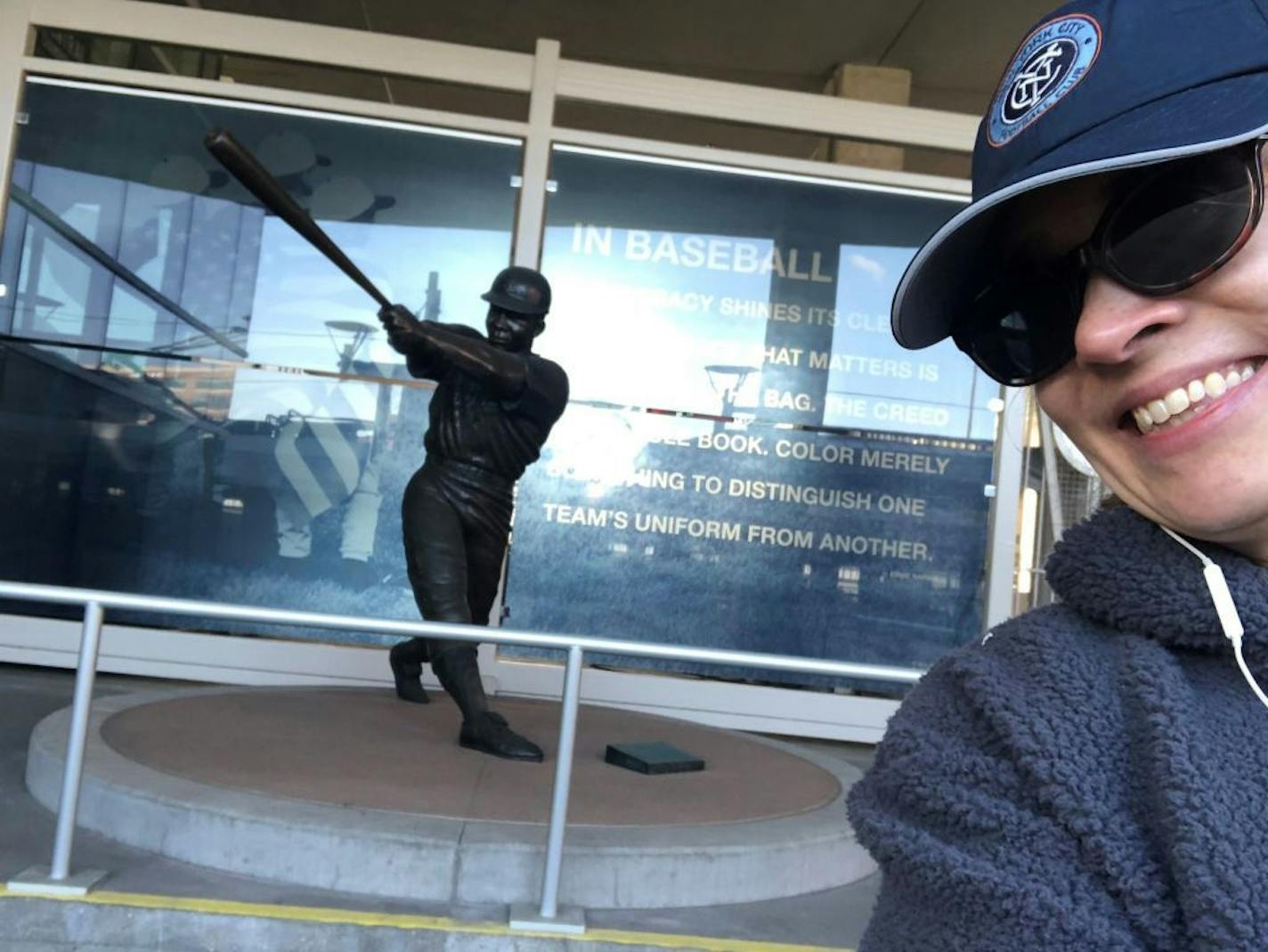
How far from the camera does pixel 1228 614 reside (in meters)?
0.65

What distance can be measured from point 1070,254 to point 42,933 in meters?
3.25

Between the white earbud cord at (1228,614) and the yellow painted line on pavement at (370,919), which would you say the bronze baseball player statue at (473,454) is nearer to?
the yellow painted line on pavement at (370,919)

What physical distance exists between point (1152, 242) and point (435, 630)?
2621mm

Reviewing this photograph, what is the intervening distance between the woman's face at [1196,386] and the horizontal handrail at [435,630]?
2.35 m

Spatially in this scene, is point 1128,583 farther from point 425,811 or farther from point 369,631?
point 425,811

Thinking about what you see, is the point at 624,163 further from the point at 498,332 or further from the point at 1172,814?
the point at 1172,814

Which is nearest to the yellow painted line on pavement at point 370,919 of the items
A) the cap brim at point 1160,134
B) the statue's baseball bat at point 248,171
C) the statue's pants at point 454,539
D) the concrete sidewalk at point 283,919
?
the concrete sidewalk at point 283,919

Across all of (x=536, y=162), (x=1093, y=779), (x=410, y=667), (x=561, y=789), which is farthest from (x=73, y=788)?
(x=536, y=162)

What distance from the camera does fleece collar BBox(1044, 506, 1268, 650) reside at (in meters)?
0.67

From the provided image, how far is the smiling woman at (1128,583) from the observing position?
593 mm

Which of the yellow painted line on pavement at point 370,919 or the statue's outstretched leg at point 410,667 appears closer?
the yellow painted line on pavement at point 370,919

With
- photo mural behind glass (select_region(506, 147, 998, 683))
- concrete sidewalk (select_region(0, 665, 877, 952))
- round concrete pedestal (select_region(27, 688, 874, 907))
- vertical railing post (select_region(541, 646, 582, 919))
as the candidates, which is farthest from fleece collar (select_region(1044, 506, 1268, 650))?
photo mural behind glass (select_region(506, 147, 998, 683))

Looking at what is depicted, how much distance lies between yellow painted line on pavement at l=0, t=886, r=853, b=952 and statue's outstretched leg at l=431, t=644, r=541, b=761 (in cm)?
133

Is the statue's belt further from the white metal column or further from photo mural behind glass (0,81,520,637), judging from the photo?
the white metal column
